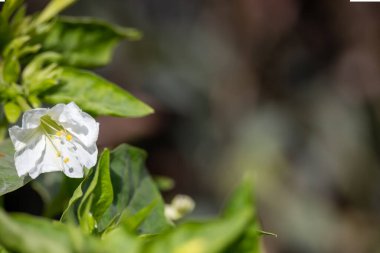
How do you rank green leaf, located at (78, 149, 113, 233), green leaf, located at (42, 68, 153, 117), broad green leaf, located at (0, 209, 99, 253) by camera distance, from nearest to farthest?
broad green leaf, located at (0, 209, 99, 253), green leaf, located at (78, 149, 113, 233), green leaf, located at (42, 68, 153, 117)

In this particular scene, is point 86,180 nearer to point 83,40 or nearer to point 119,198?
point 119,198

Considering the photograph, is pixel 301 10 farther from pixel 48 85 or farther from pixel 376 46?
pixel 48 85

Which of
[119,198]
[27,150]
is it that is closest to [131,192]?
[119,198]

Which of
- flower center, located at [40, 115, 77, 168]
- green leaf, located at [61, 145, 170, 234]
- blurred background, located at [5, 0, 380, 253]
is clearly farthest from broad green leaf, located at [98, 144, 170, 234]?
blurred background, located at [5, 0, 380, 253]

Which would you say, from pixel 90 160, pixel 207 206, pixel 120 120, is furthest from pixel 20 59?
pixel 207 206

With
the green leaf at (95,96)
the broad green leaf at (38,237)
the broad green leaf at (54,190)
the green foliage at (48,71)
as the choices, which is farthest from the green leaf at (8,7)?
the broad green leaf at (38,237)

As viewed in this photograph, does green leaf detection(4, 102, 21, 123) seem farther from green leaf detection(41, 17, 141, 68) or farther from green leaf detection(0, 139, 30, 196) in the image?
green leaf detection(41, 17, 141, 68)

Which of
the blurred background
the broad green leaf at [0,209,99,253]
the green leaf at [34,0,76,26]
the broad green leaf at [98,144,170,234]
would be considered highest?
the green leaf at [34,0,76,26]
